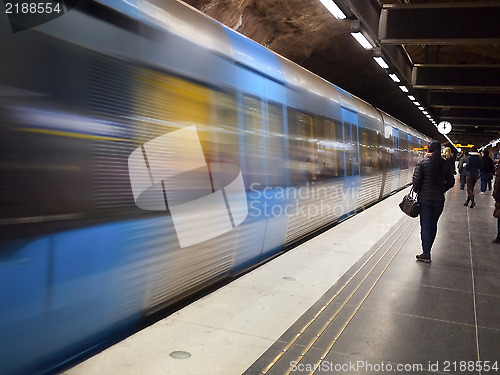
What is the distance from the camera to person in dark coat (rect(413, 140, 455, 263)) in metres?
5.89

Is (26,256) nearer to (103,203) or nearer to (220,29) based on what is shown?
(103,203)

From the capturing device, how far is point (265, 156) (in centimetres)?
504

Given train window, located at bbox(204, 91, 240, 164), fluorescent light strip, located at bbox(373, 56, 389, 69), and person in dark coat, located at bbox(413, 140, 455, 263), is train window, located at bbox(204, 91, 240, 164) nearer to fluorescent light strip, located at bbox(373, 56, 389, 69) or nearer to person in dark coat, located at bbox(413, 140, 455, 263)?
person in dark coat, located at bbox(413, 140, 455, 263)

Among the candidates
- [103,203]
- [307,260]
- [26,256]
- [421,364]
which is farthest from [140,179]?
[307,260]

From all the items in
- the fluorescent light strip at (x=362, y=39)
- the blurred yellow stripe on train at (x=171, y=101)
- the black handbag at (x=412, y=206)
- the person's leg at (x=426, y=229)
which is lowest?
the person's leg at (x=426, y=229)

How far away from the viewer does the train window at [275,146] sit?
5176 millimetres

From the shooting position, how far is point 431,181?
5926 mm

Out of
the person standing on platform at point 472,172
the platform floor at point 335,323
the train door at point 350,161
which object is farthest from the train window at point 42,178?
the person standing on platform at point 472,172

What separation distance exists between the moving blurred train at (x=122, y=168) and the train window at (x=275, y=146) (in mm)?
30

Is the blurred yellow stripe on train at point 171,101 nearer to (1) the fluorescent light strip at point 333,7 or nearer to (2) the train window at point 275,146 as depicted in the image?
(2) the train window at point 275,146

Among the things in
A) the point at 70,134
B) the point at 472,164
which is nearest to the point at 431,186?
the point at 70,134

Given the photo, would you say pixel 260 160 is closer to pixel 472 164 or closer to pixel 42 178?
pixel 42 178

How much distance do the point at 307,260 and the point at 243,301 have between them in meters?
1.80

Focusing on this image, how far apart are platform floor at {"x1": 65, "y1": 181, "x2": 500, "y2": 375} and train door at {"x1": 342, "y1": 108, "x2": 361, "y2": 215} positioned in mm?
2649
